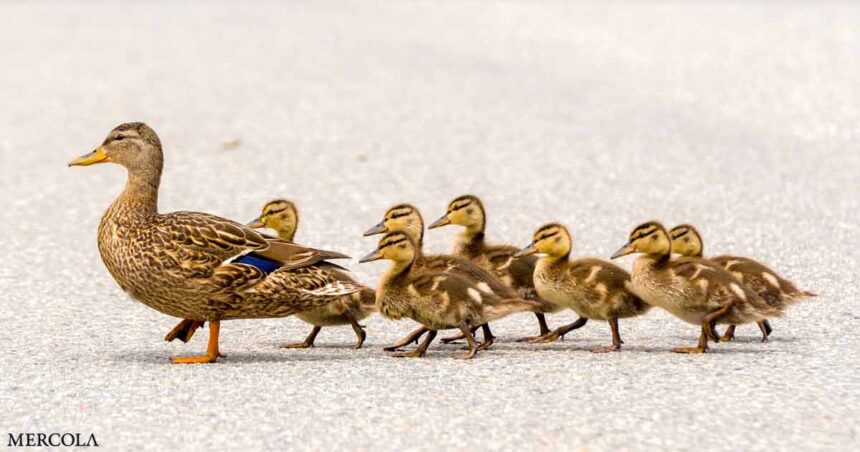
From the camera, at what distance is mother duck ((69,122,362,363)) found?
7.83 meters

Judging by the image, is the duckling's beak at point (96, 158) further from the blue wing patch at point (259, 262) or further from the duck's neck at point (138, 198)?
the blue wing patch at point (259, 262)

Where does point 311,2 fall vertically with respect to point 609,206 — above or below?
above

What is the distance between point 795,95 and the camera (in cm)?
1892

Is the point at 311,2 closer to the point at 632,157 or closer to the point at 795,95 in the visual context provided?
the point at 795,95

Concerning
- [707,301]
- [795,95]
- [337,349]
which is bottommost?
[337,349]

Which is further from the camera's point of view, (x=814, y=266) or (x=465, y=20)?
(x=465, y=20)

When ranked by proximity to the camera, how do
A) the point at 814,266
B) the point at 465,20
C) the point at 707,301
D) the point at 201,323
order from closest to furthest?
the point at 707,301
the point at 201,323
the point at 814,266
the point at 465,20

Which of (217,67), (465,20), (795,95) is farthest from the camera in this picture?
(465,20)

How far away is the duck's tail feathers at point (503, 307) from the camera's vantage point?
7938 millimetres

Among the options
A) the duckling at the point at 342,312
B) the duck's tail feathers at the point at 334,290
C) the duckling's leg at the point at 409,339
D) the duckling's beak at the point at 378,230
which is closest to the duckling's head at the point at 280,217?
the duckling's beak at the point at 378,230

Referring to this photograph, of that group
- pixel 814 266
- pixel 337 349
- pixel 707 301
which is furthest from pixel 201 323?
pixel 814 266

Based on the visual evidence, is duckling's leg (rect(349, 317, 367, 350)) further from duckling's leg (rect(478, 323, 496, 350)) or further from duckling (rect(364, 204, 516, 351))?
duckling's leg (rect(478, 323, 496, 350))

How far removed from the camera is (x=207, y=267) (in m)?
7.82

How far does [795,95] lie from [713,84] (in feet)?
4.26
